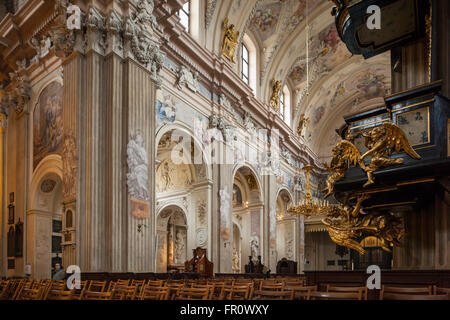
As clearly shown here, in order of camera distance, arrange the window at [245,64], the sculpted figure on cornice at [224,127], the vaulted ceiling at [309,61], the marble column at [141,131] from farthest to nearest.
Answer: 1. the window at [245,64]
2. the vaulted ceiling at [309,61]
3. the sculpted figure on cornice at [224,127]
4. the marble column at [141,131]

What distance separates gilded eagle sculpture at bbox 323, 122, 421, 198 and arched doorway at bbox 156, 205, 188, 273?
46.0ft

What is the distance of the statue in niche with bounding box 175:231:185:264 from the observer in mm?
21750

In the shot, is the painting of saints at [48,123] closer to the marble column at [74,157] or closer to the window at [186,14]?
the marble column at [74,157]

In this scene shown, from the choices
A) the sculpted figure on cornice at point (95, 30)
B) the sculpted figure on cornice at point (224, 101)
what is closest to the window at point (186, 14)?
the sculpted figure on cornice at point (224, 101)

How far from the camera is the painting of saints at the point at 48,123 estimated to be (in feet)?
39.8

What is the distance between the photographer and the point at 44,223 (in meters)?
13.2

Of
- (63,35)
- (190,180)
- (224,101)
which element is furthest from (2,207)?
(224,101)

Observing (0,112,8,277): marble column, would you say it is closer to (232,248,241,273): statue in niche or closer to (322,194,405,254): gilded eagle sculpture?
(322,194,405,254): gilded eagle sculpture

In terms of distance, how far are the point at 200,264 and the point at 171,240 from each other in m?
7.36

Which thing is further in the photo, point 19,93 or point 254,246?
point 254,246

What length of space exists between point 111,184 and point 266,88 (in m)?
13.3

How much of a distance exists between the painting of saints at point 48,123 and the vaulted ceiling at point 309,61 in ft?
22.3

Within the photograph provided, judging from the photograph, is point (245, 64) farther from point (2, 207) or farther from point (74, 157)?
point (2, 207)
